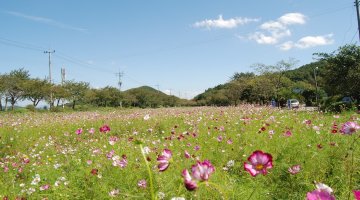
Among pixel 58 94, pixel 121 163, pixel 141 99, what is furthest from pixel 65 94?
pixel 121 163

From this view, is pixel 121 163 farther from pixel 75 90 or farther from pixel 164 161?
pixel 75 90

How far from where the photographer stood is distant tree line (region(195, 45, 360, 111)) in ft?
52.4

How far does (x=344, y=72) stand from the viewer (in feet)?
53.9

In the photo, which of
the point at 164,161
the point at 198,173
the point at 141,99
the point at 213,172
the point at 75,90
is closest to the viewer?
the point at 198,173

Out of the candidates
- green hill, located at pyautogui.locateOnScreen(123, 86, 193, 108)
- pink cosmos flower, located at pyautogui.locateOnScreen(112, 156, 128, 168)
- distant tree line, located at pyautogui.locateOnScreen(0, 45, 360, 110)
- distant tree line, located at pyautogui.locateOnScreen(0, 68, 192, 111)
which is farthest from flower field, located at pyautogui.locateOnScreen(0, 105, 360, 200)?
green hill, located at pyautogui.locateOnScreen(123, 86, 193, 108)

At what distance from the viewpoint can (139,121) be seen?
9883 mm

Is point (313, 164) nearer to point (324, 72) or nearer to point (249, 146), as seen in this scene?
point (249, 146)

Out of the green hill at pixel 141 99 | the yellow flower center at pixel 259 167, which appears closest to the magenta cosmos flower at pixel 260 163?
the yellow flower center at pixel 259 167

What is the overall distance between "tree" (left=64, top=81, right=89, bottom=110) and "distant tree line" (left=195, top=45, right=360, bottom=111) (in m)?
21.9

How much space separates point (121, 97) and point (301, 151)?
191ft

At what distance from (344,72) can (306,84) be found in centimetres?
3823

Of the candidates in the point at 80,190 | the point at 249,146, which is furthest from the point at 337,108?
the point at 80,190

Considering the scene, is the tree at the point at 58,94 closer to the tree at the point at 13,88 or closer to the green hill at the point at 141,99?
the tree at the point at 13,88

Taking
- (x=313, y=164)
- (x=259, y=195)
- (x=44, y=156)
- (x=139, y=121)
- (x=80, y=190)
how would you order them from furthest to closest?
1. (x=139, y=121)
2. (x=44, y=156)
3. (x=313, y=164)
4. (x=259, y=195)
5. (x=80, y=190)
